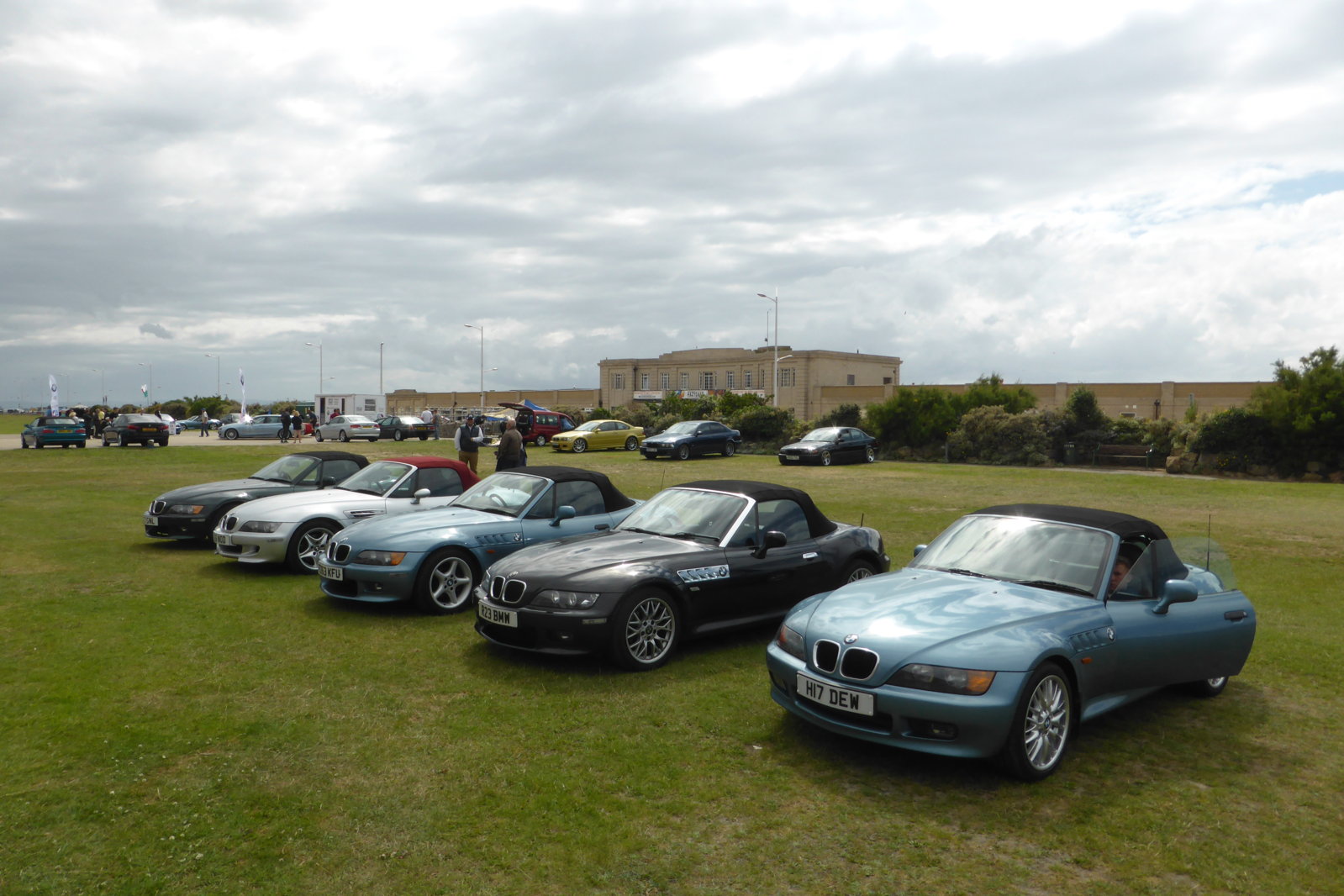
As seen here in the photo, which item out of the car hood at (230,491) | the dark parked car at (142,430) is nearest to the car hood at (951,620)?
the car hood at (230,491)

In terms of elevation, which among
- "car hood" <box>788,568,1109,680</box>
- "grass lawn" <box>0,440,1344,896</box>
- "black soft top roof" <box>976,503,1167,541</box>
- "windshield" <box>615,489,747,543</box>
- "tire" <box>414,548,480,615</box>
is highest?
"black soft top roof" <box>976,503,1167,541</box>

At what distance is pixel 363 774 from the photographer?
4.74 meters

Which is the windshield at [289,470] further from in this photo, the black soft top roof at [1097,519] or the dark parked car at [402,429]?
the dark parked car at [402,429]

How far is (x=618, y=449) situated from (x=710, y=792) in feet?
117

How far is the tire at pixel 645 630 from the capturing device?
6.45 meters

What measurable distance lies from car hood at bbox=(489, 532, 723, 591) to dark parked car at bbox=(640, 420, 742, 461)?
2609 cm

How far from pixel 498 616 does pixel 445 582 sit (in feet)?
6.70

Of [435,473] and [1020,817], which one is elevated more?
[435,473]

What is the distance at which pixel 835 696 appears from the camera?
15.8ft

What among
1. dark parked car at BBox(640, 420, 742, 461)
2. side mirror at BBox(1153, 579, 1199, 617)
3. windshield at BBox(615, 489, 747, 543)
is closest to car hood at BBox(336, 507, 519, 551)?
windshield at BBox(615, 489, 747, 543)

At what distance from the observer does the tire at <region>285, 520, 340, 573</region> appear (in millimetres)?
10320

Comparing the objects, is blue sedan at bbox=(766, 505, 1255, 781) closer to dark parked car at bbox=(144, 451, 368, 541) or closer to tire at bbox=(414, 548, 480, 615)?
tire at bbox=(414, 548, 480, 615)

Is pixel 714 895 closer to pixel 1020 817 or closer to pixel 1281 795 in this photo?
pixel 1020 817

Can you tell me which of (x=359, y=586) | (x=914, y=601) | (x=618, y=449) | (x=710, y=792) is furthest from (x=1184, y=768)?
(x=618, y=449)
